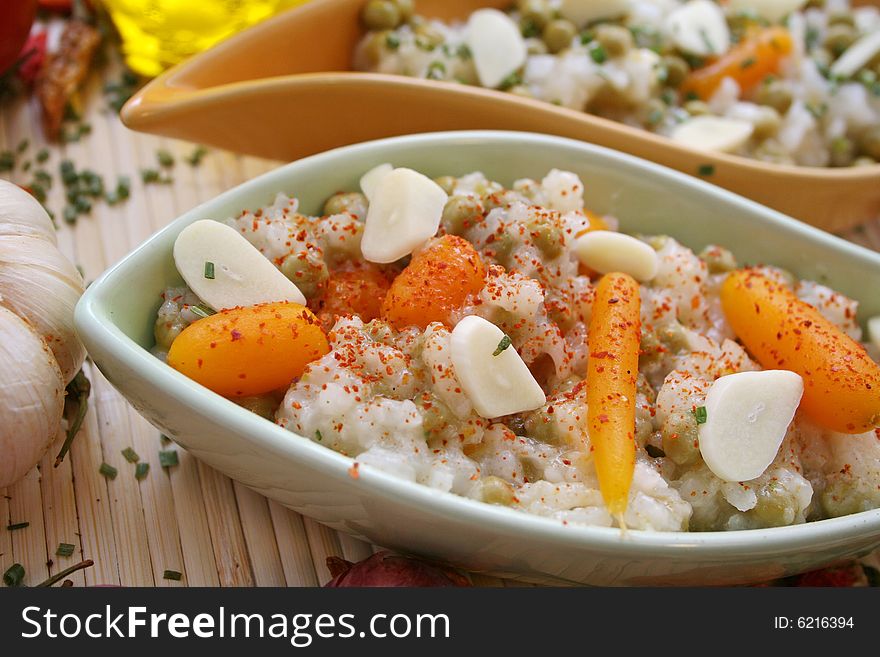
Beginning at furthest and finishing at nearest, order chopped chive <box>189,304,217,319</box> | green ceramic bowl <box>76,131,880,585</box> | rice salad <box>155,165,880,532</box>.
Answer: chopped chive <box>189,304,217,319</box> < rice salad <box>155,165,880,532</box> < green ceramic bowl <box>76,131,880,585</box>

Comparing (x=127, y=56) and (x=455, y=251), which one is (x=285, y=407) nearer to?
(x=455, y=251)

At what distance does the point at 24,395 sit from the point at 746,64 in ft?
7.76

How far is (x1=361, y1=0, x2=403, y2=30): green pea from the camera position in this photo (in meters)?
2.92

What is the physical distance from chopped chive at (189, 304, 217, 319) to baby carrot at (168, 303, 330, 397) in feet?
0.17

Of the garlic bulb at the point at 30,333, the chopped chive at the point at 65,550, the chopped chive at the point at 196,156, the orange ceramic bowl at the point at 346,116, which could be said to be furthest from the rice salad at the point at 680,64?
the chopped chive at the point at 65,550

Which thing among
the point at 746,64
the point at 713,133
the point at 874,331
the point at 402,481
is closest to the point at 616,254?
the point at 874,331

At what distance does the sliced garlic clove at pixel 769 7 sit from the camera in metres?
3.31

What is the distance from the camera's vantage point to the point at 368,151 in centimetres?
229

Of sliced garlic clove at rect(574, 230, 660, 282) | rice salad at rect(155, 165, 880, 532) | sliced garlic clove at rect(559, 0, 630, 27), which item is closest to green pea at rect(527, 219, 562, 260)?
rice salad at rect(155, 165, 880, 532)

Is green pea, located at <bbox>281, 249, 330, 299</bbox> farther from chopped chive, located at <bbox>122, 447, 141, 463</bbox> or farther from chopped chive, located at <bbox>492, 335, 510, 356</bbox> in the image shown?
chopped chive, located at <bbox>122, 447, 141, 463</bbox>

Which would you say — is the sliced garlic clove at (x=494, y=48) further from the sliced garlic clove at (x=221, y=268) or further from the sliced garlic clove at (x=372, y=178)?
the sliced garlic clove at (x=221, y=268)

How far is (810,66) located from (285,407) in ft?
7.42

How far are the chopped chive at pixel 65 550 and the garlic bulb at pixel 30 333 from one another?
0.19 m

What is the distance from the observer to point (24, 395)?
1.90 metres
